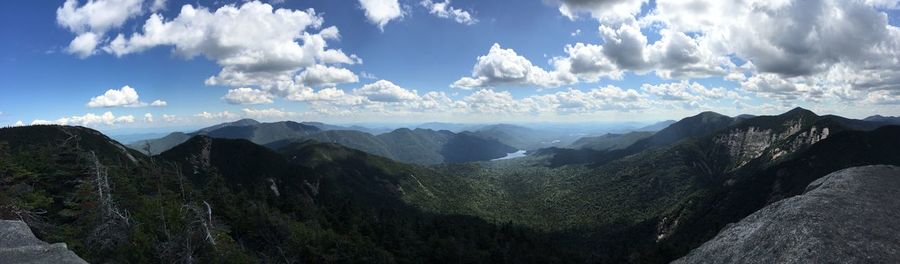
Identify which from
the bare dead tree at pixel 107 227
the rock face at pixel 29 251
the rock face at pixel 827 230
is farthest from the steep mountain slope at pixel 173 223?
the rock face at pixel 827 230

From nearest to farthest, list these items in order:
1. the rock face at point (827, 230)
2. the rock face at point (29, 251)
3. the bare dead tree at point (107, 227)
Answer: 1. the rock face at point (29, 251)
2. the rock face at point (827, 230)
3. the bare dead tree at point (107, 227)

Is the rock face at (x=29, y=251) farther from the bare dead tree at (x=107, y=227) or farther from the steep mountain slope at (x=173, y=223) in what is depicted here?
the bare dead tree at (x=107, y=227)

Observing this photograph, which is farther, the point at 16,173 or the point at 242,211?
the point at 242,211

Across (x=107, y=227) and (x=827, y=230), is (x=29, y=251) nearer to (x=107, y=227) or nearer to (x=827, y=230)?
(x=107, y=227)

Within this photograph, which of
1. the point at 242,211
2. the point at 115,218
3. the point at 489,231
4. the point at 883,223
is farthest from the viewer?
the point at 489,231

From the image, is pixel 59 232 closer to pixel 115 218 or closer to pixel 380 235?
pixel 115 218

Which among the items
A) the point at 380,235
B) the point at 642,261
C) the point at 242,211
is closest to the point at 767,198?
the point at 642,261

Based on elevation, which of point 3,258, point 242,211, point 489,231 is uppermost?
point 3,258
